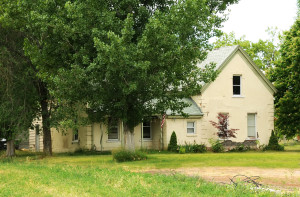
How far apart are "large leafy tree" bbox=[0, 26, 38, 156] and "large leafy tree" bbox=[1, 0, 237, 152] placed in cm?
280

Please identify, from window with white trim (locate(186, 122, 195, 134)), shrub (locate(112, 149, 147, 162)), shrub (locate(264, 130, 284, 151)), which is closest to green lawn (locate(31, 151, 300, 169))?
shrub (locate(112, 149, 147, 162))

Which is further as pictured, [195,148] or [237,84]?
[237,84]

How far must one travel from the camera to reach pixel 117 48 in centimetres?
1841

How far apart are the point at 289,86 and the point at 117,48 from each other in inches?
821

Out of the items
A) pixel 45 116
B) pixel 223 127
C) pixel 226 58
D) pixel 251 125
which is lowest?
pixel 223 127

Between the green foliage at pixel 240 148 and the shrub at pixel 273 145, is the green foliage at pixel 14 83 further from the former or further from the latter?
the shrub at pixel 273 145

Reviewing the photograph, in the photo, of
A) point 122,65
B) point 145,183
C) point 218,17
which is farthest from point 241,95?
point 145,183

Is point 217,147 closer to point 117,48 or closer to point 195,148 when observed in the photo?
point 195,148

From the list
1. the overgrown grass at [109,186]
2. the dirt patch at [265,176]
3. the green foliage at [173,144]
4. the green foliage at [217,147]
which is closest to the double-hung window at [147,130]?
the green foliage at [173,144]

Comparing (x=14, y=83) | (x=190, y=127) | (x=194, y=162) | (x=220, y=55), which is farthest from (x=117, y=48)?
(x=220, y=55)

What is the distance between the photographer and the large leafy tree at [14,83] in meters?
24.8

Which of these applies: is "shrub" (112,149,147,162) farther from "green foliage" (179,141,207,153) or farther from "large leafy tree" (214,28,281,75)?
"large leafy tree" (214,28,281,75)

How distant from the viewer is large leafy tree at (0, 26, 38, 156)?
81.4ft

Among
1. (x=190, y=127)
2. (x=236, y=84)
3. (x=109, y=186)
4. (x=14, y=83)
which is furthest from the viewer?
(x=236, y=84)
